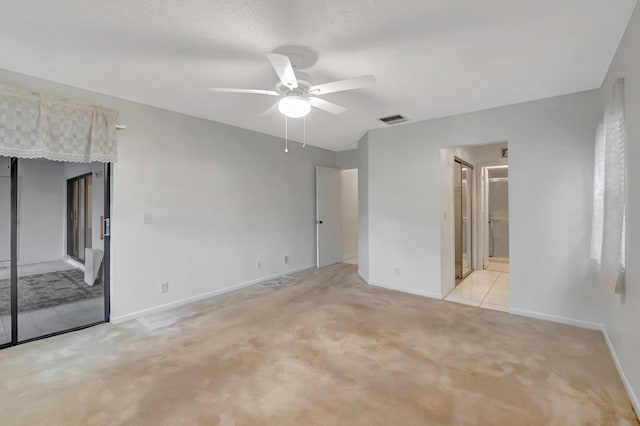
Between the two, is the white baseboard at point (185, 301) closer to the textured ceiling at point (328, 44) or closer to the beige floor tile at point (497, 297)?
the textured ceiling at point (328, 44)

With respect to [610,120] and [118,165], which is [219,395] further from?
[610,120]

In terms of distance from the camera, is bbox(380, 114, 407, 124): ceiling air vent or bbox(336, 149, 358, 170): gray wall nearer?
bbox(380, 114, 407, 124): ceiling air vent

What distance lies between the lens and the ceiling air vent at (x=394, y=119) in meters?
3.75

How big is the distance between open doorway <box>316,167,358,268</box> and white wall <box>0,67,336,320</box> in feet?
2.02

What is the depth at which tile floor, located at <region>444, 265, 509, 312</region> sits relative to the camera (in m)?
3.69

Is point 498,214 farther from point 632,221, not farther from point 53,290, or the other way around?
point 53,290

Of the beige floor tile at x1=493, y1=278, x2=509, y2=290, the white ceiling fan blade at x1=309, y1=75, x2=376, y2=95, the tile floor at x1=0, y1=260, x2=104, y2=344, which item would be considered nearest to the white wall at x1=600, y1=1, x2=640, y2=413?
the white ceiling fan blade at x1=309, y1=75, x2=376, y2=95

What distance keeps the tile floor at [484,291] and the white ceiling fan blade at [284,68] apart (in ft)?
11.1

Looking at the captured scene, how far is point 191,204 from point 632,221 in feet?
13.7

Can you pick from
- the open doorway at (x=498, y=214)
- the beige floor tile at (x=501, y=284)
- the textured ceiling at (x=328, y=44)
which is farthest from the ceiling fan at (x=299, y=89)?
the open doorway at (x=498, y=214)

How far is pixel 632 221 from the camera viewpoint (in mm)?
1808

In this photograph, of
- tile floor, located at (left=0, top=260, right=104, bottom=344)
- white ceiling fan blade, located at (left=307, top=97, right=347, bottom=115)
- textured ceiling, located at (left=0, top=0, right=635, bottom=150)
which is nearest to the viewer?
textured ceiling, located at (left=0, top=0, right=635, bottom=150)

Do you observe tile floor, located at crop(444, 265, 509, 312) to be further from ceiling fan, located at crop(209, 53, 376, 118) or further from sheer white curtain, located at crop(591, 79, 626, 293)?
ceiling fan, located at crop(209, 53, 376, 118)

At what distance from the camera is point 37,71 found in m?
2.50
